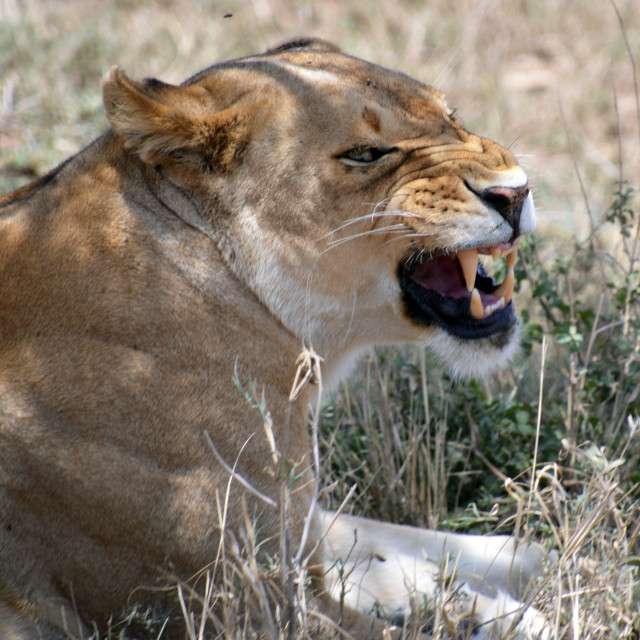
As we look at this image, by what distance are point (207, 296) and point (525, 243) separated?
1597 millimetres

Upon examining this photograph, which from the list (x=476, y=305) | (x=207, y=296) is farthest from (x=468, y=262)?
(x=207, y=296)

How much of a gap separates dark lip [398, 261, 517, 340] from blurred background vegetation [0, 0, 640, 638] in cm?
22

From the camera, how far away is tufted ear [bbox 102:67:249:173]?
7.32ft

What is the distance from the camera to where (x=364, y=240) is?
8.01ft

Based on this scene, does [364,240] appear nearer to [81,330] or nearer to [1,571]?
[81,330]

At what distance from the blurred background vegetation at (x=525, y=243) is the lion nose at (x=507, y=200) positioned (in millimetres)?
523

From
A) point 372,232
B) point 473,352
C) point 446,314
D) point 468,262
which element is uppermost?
point 372,232

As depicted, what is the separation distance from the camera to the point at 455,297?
2.60 metres

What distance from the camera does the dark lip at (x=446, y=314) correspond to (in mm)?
2518

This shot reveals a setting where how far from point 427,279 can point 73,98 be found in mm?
3991

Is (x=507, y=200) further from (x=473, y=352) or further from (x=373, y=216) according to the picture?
(x=473, y=352)

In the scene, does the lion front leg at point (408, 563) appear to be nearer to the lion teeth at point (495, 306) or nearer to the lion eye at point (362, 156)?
the lion teeth at point (495, 306)

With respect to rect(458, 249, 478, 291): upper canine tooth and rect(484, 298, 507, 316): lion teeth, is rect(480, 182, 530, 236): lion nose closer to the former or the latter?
rect(458, 249, 478, 291): upper canine tooth

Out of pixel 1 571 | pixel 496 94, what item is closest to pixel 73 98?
pixel 496 94
